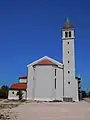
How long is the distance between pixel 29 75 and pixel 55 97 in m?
9.12

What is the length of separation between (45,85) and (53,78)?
2.65 meters

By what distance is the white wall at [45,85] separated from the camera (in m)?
53.5

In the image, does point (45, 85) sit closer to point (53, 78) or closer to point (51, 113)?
point (53, 78)

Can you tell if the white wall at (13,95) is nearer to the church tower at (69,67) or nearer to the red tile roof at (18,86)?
the red tile roof at (18,86)

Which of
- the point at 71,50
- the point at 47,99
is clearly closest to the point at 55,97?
the point at 47,99

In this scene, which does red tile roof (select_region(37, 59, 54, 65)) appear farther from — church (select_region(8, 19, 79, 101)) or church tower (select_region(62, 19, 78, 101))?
church tower (select_region(62, 19, 78, 101))

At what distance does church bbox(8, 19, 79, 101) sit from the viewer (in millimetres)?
54031

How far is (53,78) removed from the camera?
55.0 meters

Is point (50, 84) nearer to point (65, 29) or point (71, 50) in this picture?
point (71, 50)

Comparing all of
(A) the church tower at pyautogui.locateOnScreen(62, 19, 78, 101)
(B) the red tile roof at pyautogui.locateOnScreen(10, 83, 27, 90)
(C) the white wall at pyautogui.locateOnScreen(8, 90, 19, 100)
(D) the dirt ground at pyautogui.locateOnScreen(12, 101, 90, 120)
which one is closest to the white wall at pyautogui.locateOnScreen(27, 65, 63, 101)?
(A) the church tower at pyautogui.locateOnScreen(62, 19, 78, 101)

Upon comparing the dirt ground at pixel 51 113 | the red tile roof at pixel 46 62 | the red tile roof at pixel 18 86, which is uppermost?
the red tile roof at pixel 46 62

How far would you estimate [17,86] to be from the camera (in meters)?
61.3

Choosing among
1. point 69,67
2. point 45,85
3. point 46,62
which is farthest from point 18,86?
point 69,67

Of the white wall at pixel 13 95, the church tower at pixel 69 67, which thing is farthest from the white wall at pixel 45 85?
the white wall at pixel 13 95
